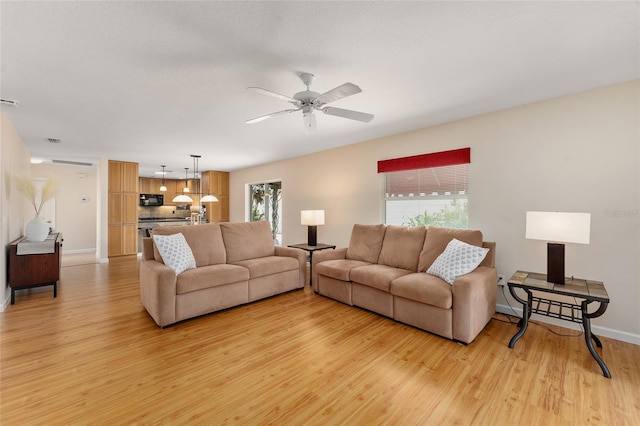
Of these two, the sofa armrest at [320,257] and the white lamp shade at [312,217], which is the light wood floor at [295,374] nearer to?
the sofa armrest at [320,257]

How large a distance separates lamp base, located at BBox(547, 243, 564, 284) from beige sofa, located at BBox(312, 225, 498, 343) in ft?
1.62

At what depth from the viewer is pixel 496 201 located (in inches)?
132

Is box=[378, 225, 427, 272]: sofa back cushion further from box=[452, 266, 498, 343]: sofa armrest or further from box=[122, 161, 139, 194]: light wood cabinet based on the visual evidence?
box=[122, 161, 139, 194]: light wood cabinet

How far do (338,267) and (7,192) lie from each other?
4.49 m

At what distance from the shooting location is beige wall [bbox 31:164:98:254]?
7074 mm

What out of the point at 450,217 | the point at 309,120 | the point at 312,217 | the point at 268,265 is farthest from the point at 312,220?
the point at 309,120

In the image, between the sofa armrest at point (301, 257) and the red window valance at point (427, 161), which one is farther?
the sofa armrest at point (301, 257)

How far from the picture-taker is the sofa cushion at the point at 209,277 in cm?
296

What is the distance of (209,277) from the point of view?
3150mm

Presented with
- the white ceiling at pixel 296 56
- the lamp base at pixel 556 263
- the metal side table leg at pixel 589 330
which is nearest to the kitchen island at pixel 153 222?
the white ceiling at pixel 296 56

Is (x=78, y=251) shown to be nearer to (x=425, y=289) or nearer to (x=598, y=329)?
(x=425, y=289)

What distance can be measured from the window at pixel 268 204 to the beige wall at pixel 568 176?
3.65 metres

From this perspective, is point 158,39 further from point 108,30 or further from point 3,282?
point 3,282

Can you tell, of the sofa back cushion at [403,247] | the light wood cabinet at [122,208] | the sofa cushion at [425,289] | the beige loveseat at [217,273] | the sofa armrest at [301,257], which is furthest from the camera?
the light wood cabinet at [122,208]
